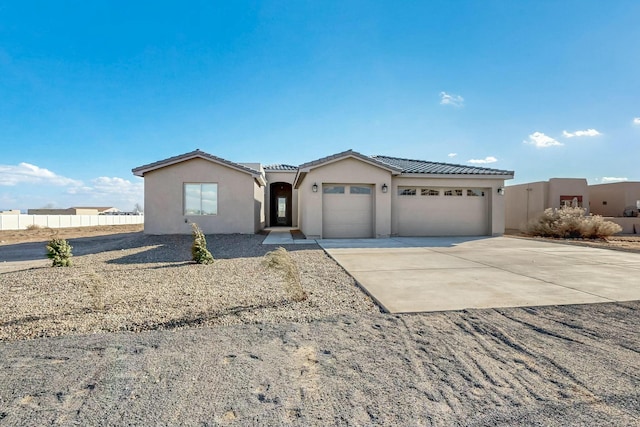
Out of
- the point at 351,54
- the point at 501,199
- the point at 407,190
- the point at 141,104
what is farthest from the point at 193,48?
the point at 501,199

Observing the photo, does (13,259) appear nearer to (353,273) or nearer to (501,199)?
(353,273)

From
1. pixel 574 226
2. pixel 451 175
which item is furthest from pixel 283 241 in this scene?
pixel 574 226

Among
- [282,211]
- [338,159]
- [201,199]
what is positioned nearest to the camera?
[338,159]

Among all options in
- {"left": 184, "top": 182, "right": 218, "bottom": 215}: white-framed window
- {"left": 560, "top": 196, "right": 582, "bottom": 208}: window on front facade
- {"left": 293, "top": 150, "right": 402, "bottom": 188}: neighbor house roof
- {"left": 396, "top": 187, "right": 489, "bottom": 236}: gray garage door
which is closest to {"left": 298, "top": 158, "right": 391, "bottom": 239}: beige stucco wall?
{"left": 293, "top": 150, "right": 402, "bottom": 188}: neighbor house roof

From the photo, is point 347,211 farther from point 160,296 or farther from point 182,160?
point 160,296

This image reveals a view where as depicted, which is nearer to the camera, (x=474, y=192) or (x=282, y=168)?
(x=474, y=192)

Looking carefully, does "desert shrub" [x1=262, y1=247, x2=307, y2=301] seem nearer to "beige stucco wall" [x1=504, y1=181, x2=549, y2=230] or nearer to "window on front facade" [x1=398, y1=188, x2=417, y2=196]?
"window on front facade" [x1=398, y1=188, x2=417, y2=196]

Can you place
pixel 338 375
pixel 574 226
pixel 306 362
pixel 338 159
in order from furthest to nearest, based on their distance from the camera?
pixel 574 226
pixel 338 159
pixel 306 362
pixel 338 375

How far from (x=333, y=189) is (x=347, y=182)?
732 millimetres

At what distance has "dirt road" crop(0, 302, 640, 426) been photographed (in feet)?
6.73

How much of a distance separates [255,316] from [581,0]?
49.2 feet

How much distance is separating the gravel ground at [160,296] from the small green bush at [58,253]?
0.32 metres

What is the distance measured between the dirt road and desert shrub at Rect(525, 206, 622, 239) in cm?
1451

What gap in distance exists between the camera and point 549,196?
20266 mm
